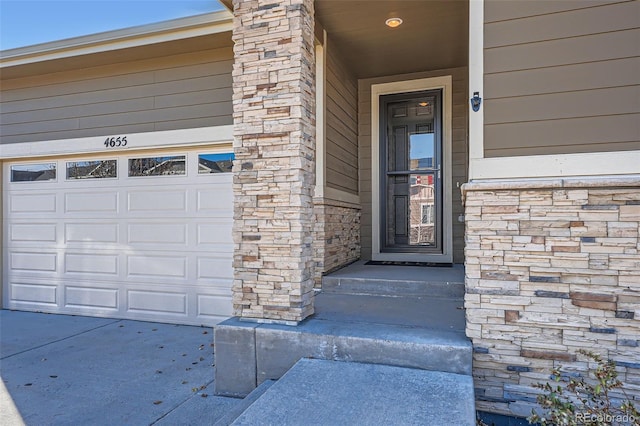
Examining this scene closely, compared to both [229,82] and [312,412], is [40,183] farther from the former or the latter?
[312,412]

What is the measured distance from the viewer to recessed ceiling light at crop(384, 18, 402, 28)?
372 centimetres

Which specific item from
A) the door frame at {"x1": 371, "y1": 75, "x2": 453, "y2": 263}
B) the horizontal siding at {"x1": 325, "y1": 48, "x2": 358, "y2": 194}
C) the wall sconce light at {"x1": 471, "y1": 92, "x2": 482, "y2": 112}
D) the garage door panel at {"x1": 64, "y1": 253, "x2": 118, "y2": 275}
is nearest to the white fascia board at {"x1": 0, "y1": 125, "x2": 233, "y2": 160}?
the horizontal siding at {"x1": 325, "y1": 48, "x2": 358, "y2": 194}

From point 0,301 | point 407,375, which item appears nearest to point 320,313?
point 407,375

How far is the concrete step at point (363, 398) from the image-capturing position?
1.83m

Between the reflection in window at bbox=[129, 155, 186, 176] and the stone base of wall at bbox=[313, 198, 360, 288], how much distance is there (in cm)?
185

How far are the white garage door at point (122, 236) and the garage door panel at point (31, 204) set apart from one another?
0.01 m

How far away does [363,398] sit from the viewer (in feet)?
6.58

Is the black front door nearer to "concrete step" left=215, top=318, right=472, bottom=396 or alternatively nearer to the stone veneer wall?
"concrete step" left=215, top=318, right=472, bottom=396

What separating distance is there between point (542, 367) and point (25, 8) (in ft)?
22.9

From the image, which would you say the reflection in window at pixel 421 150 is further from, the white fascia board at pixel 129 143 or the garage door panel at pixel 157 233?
the garage door panel at pixel 157 233

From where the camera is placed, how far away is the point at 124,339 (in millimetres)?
4078

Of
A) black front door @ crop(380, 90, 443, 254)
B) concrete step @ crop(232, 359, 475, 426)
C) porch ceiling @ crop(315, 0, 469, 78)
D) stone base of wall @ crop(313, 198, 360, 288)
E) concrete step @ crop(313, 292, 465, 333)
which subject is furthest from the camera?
black front door @ crop(380, 90, 443, 254)

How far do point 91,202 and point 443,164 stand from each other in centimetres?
456

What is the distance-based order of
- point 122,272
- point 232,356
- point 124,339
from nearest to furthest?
point 232,356
point 124,339
point 122,272
